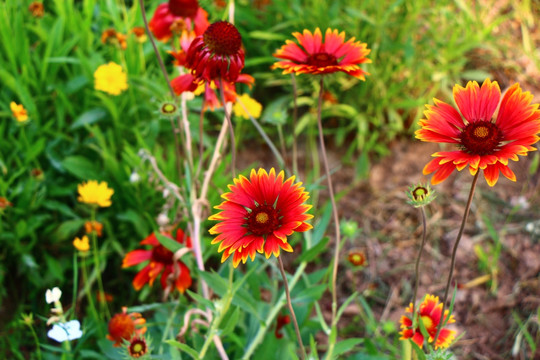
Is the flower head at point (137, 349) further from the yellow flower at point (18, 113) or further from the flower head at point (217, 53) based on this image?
the yellow flower at point (18, 113)

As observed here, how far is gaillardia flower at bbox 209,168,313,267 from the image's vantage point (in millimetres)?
969

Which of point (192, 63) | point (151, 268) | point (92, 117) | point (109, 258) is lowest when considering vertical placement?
point (109, 258)

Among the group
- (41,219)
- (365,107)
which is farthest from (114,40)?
(365,107)

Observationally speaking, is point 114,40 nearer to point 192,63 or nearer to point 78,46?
point 78,46

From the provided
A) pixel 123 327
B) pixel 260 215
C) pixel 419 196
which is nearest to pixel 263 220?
pixel 260 215

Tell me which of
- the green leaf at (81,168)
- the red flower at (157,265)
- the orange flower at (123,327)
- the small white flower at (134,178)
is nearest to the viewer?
the orange flower at (123,327)

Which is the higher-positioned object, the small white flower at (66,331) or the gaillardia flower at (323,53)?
the gaillardia flower at (323,53)

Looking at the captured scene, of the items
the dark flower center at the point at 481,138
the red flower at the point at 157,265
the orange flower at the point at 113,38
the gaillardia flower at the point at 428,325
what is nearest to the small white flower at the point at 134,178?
the red flower at the point at 157,265

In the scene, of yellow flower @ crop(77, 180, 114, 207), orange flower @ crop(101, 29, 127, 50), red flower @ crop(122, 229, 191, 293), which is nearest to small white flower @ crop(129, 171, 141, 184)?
yellow flower @ crop(77, 180, 114, 207)

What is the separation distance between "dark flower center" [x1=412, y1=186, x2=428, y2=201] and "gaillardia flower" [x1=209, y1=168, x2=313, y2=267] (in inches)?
7.8

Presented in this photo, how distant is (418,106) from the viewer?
2367mm

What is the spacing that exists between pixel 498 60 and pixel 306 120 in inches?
37.2

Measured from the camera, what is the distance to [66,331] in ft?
4.05

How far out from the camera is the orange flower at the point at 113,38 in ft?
6.19
